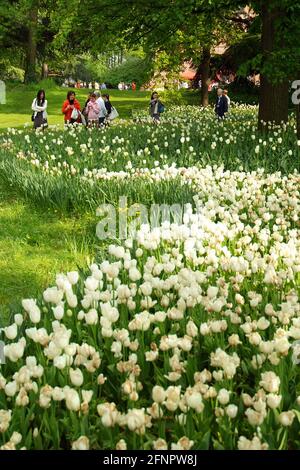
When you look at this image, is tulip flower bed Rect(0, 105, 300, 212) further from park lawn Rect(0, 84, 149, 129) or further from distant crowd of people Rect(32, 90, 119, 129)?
park lawn Rect(0, 84, 149, 129)

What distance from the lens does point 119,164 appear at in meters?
9.66

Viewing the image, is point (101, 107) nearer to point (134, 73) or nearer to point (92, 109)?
point (92, 109)

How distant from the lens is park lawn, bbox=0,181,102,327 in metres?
5.70

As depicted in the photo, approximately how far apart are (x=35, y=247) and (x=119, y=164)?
2.98m

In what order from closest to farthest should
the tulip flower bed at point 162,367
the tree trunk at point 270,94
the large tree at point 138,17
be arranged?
the tulip flower bed at point 162,367, the large tree at point 138,17, the tree trunk at point 270,94

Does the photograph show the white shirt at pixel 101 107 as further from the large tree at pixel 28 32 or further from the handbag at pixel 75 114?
the large tree at pixel 28 32

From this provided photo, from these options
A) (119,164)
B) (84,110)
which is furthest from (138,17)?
(119,164)

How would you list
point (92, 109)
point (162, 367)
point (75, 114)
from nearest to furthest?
point (162, 367)
point (75, 114)
point (92, 109)

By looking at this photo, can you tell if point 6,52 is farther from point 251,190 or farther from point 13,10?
point 251,190

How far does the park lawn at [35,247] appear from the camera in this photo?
5703 millimetres

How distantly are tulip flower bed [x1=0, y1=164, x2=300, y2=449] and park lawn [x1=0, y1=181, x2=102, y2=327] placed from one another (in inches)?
50.8

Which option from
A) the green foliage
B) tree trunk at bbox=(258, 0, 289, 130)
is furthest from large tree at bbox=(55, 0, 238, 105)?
the green foliage

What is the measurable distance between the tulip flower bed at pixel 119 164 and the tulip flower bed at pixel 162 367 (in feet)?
10.9

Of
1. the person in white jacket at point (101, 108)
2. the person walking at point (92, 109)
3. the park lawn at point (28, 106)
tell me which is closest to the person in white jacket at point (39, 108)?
the person walking at point (92, 109)
